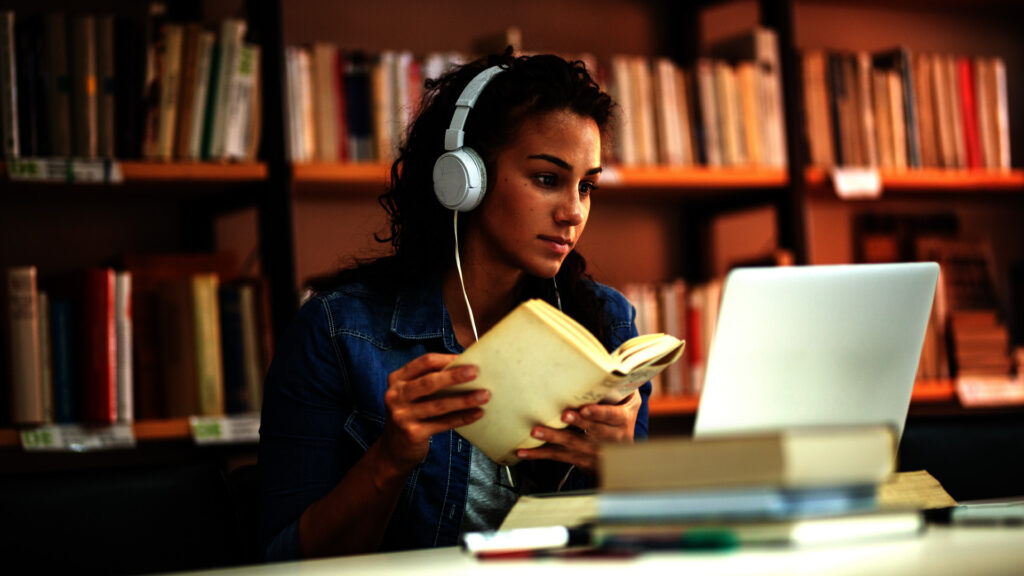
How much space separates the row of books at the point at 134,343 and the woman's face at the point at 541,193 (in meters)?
0.77

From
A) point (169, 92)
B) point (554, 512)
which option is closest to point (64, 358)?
point (169, 92)

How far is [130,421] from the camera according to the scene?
1.91m

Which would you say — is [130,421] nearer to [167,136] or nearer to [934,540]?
[167,136]

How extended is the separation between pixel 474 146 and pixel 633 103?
3.34 feet

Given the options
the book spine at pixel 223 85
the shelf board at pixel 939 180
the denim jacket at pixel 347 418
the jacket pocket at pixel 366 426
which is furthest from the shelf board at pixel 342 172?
the shelf board at pixel 939 180

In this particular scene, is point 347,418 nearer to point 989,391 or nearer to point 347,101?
point 347,101

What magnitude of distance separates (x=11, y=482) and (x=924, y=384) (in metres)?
2.07

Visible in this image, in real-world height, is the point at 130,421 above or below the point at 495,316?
below

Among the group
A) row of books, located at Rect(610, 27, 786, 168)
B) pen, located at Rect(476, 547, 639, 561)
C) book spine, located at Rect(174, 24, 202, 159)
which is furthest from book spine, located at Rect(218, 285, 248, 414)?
pen, located at Rect(476, 547, 639, 561)

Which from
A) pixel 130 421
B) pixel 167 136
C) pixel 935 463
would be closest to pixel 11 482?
pixel 130 421

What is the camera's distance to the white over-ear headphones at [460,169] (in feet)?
4.47

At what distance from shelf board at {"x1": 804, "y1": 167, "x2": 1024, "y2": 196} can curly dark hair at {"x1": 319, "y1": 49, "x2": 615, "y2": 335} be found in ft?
3.43

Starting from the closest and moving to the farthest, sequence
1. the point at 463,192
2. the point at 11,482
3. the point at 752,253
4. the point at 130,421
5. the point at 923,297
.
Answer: the point at 923,297, the point at 11,482, the point at 463,192, the point at 130,421, the point at 752,253

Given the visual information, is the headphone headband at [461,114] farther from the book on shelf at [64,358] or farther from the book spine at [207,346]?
the book on shelf at [64,358]
